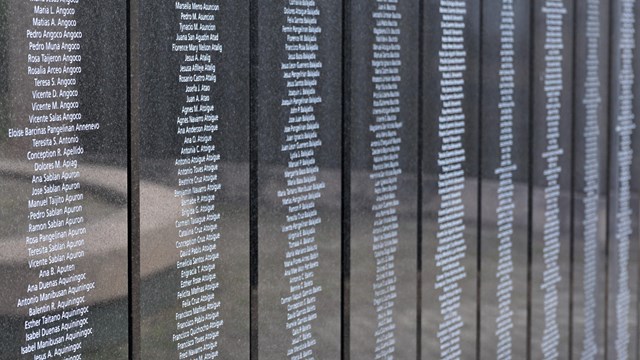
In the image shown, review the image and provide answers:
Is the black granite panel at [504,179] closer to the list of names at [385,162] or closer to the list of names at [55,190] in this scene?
the list of names at [385,162]

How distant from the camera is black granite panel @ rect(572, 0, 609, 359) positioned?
13.6 feet

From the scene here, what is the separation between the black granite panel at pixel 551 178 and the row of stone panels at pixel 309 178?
1 cm

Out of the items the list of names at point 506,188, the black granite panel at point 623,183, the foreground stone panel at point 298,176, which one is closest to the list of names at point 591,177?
the black granite panel at point 623,183

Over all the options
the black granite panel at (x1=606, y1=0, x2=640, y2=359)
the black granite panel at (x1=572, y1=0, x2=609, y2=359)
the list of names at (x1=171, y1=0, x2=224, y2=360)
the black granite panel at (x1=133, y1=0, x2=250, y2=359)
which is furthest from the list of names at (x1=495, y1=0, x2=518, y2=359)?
the list of names at (x1=171, y1=0, x2=224, y2=360)

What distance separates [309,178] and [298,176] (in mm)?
52

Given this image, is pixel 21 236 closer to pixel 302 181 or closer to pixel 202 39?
pixel 202 39

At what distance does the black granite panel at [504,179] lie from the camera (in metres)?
3.51

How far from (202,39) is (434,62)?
43.9 inches

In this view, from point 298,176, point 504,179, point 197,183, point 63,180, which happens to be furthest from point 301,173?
point 504,179

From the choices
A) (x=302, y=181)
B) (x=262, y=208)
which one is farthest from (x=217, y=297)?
(x=302, y=181)

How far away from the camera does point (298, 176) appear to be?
2580 mm

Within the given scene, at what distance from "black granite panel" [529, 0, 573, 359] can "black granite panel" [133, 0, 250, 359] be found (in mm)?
1719

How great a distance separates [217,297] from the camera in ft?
7.54

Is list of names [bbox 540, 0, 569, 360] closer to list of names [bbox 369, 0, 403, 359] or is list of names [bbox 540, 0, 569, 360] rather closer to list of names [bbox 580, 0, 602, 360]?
list of names [bbox 580, 0, 602, 360]
